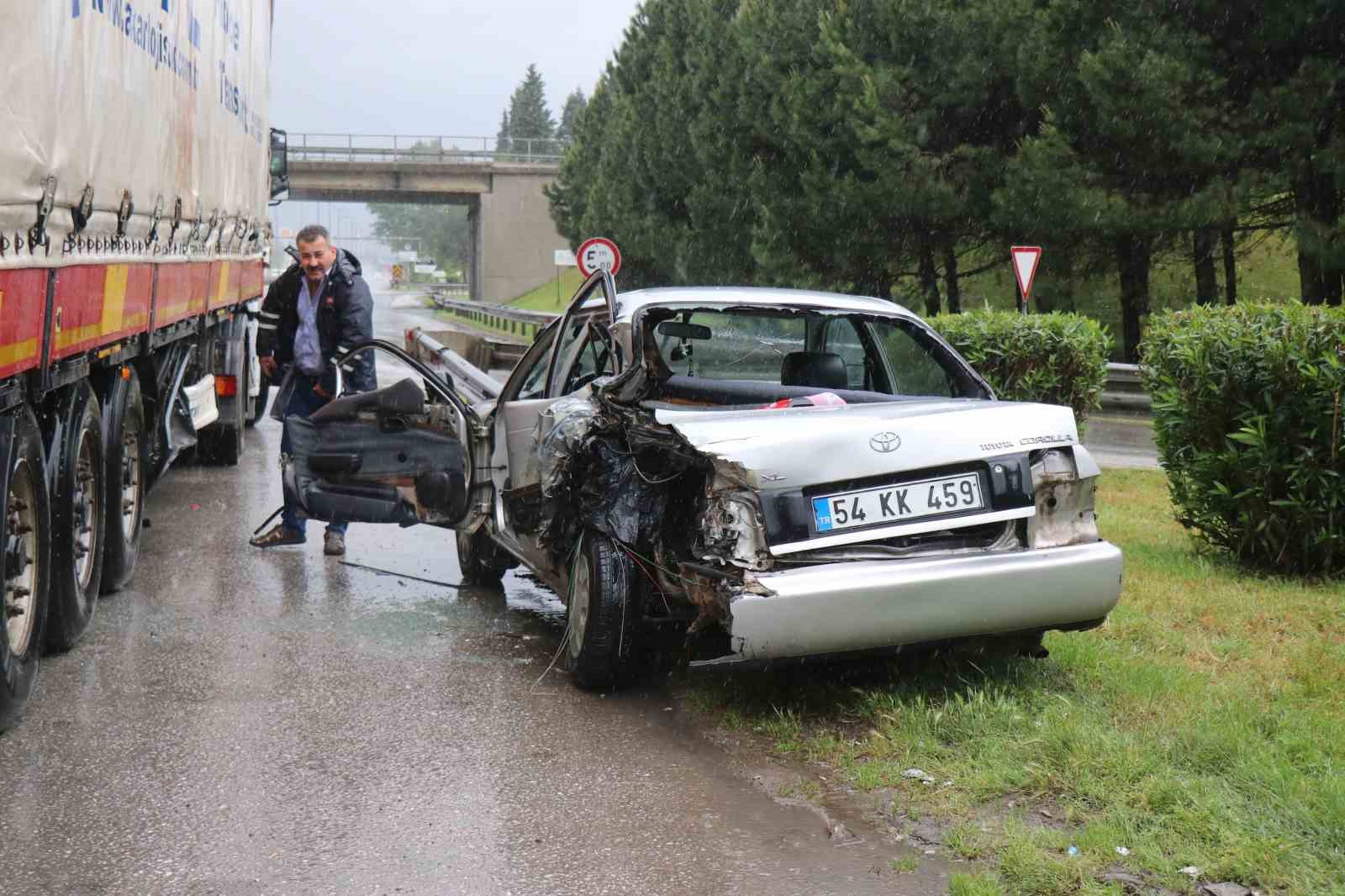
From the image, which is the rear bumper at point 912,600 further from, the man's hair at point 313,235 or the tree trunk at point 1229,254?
the tree trunk at point 1229,254

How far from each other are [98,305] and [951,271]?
1000 inches

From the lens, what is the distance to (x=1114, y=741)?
16.0 feet

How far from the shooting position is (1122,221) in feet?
75.3

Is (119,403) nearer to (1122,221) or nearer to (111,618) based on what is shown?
(111,618)

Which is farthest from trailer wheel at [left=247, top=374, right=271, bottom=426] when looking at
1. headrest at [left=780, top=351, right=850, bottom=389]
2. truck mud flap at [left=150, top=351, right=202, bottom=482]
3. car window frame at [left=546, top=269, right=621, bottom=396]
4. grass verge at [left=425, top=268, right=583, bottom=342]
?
grass verge at [left=425, top=268, right=583, bottom=342]

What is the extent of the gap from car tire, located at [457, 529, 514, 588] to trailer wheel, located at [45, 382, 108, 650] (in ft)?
6.14

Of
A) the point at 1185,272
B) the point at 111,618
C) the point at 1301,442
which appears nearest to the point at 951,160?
→ the point at 1185,272

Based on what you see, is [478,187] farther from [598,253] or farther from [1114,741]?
[1114,741]

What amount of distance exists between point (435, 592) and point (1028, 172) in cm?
1821

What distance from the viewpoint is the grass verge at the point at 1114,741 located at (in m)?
4.03

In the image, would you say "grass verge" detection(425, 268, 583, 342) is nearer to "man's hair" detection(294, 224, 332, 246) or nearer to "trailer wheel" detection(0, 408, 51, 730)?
"man's hair" detection(294, 224, 332, 246)

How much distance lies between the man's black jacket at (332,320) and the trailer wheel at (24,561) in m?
3.41

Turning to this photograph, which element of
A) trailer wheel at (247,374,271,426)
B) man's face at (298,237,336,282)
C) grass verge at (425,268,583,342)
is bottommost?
trailer wheel at (247,374,271,426)

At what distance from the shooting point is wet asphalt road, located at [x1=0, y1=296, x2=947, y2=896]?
4047 mm
